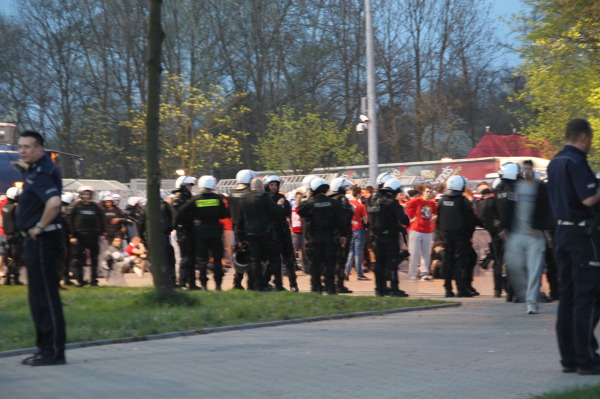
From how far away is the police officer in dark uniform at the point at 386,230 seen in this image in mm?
15055

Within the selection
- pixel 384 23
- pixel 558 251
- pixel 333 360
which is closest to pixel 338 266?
pixel 333 360

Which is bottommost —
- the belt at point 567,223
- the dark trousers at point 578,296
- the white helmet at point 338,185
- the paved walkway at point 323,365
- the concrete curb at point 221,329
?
the paved walkway at point 323,365

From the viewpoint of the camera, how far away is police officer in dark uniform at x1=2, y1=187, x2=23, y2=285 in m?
17.5

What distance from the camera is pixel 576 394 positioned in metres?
6.09

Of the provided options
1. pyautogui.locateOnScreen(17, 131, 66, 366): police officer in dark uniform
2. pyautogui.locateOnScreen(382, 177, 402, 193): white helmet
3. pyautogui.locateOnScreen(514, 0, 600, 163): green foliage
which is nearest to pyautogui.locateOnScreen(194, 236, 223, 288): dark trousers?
pyautogui.locateOnScreen(382, 177, 402, 193): white helmet

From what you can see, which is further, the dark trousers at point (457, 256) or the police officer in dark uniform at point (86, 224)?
the police officer in dark uniform at point (86, 224)

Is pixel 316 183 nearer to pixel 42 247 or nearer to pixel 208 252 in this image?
pixel 208 252

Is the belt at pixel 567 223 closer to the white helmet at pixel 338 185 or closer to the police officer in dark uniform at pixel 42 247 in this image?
the police officer in dark uniform at pixel 42 247

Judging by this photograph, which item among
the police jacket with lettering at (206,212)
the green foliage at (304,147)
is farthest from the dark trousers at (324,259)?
the green foliage at (304,147)

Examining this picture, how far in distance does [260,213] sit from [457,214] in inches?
119

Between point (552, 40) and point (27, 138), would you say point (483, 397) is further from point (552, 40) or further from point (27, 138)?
point (552, 40)

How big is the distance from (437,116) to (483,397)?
45456 millimetres

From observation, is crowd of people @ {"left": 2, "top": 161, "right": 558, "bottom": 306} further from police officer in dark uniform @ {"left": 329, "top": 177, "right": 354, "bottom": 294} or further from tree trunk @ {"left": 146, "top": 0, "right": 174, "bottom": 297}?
tree trunk @ {"left": 146, "top": 0, "right": 174, "bottom": 297}

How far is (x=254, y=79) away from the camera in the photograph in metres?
51.4
